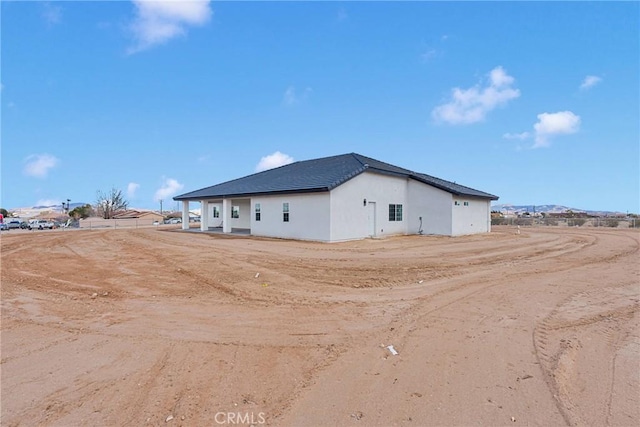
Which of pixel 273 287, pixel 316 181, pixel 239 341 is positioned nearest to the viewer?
pixel 239 341

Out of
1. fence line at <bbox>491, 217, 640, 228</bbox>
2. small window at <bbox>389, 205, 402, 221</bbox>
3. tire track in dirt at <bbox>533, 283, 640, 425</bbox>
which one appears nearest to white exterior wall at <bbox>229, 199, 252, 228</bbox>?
small window at <bbox>389, 205, 402, 221</bbox>

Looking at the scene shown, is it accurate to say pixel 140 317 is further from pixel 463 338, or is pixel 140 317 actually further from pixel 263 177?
pixel 263 177

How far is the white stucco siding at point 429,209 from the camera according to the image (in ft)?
70.4

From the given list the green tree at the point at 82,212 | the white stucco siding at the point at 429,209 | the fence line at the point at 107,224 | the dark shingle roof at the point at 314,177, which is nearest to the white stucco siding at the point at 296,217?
the dark shingle roof at the point at 314,177

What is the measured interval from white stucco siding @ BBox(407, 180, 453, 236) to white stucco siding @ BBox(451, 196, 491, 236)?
48cm

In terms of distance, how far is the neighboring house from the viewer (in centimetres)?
1809

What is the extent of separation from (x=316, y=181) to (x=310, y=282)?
11291 millimetres

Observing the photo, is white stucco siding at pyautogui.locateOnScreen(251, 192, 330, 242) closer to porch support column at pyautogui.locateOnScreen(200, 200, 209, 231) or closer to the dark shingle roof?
the dark shingle roof

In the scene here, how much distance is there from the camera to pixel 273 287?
7.61 metres

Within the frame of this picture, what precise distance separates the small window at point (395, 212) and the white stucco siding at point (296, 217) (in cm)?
565

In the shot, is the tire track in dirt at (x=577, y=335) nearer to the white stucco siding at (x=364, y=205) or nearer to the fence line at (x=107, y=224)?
the white stucco siding at (x=364, y=205)

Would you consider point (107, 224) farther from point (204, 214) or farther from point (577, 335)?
point (577, 335)

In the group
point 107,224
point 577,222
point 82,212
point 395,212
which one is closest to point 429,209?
point 395,212

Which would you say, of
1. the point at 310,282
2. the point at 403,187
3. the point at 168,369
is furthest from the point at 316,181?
the point at 168,369
